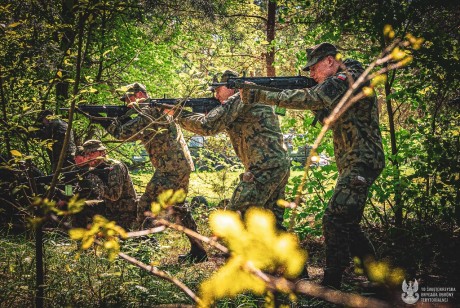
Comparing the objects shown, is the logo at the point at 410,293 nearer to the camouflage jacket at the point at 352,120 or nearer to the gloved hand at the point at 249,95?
the camouflage jacket at the point at 352,120

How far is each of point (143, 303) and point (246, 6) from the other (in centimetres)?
968

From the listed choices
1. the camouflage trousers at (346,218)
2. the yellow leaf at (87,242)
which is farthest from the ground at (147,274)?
the yellow leaf at (87,242)

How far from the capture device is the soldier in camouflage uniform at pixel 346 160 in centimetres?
319

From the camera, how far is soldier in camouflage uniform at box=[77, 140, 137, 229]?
4773 mm

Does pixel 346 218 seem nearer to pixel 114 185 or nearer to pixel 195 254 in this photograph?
pixel 195 254

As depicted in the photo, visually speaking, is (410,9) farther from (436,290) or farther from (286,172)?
(436,290)

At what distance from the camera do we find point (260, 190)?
4.00 meters

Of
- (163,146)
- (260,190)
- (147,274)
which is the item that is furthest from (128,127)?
(147,274)

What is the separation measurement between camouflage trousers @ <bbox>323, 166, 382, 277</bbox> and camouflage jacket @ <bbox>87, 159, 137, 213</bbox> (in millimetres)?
2814

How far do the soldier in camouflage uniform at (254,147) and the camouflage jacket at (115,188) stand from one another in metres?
1.22

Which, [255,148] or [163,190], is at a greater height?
[255,148]

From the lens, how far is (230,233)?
0.90m

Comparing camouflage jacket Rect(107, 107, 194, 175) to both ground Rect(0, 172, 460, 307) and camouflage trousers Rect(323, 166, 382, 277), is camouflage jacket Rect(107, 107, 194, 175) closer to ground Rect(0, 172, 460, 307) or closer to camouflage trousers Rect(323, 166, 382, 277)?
ground Rect(0, 172, 460, 307)

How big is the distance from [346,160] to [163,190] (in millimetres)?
2413
